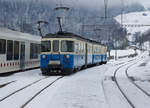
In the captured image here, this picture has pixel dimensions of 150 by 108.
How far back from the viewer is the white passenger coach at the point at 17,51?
19.6 meters

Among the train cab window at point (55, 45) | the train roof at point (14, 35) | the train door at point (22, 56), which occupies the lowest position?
the train door at point (22, 56)

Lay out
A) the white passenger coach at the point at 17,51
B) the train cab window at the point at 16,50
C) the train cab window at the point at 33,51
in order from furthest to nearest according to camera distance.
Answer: the train cab window at the point at 33,51 → the train cab window at the point at 16,50 → the white passenger coach at the point at 17,51

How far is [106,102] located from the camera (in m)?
10.2

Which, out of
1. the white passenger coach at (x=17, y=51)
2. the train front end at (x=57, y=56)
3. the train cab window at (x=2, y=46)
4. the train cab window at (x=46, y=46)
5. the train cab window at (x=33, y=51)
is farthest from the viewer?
the train cab window at (x=33, y=51)

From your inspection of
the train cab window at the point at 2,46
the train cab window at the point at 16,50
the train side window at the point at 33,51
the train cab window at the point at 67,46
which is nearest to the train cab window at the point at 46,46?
the train cab window at the point at 67,46

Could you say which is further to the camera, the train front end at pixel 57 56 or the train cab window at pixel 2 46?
the train front end at pixel 57 56

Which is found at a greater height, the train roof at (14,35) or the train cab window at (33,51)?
the train roof at (14,35)

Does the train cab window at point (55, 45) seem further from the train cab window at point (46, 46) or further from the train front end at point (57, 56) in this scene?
the train cab window at point (46, 46)

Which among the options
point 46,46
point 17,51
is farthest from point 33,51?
point 46,46

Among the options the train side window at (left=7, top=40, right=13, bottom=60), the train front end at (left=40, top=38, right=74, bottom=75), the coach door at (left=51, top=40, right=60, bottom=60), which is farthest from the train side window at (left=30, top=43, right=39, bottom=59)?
the coach door at (left=51, top=40, right=60, bottom=60)

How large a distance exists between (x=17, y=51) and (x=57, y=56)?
3.07 m

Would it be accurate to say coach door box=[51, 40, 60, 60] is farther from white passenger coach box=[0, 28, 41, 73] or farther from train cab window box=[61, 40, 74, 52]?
white passenger coach box=[0, 28, 41, 73]

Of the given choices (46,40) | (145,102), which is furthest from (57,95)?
(46,40)

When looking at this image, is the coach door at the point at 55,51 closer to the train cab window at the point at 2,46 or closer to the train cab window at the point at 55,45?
the train cab window at the point at 55,45
